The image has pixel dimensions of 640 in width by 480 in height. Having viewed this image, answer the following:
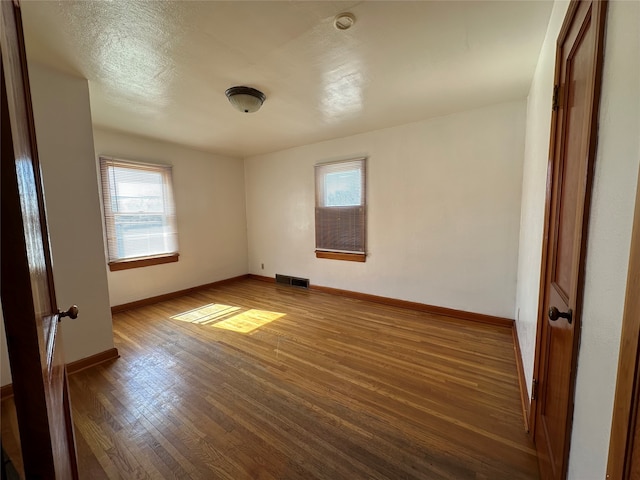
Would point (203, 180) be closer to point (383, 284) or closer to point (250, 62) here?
point (250, 62)

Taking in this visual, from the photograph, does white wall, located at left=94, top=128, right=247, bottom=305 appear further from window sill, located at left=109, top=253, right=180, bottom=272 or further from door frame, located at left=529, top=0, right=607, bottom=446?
door frame, located at left=529, top=0, right=607, bottom=446

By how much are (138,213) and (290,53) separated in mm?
3099

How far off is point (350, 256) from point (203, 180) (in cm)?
278

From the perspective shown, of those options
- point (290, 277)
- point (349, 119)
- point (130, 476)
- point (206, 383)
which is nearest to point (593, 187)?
point (130, 476)

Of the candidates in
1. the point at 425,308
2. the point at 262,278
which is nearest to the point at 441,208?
the point at 425,308

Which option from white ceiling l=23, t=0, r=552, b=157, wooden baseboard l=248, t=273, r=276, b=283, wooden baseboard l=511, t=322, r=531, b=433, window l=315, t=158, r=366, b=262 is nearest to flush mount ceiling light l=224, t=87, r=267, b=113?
white ceiling l=23, t=0, r=552, b=157

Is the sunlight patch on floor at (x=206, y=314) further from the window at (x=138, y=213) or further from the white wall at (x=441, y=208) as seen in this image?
the white wall at (x=441, y=208)

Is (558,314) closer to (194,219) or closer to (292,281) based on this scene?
(292,281)

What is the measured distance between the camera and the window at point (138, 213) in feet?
11.2

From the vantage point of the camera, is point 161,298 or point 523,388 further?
point 161,298

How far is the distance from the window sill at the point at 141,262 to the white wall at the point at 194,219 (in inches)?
2.9

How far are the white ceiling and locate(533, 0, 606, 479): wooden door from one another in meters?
0.66

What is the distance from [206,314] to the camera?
3506 mm

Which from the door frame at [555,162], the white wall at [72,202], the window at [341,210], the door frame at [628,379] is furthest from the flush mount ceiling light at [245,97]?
the door frame at [628,379]
